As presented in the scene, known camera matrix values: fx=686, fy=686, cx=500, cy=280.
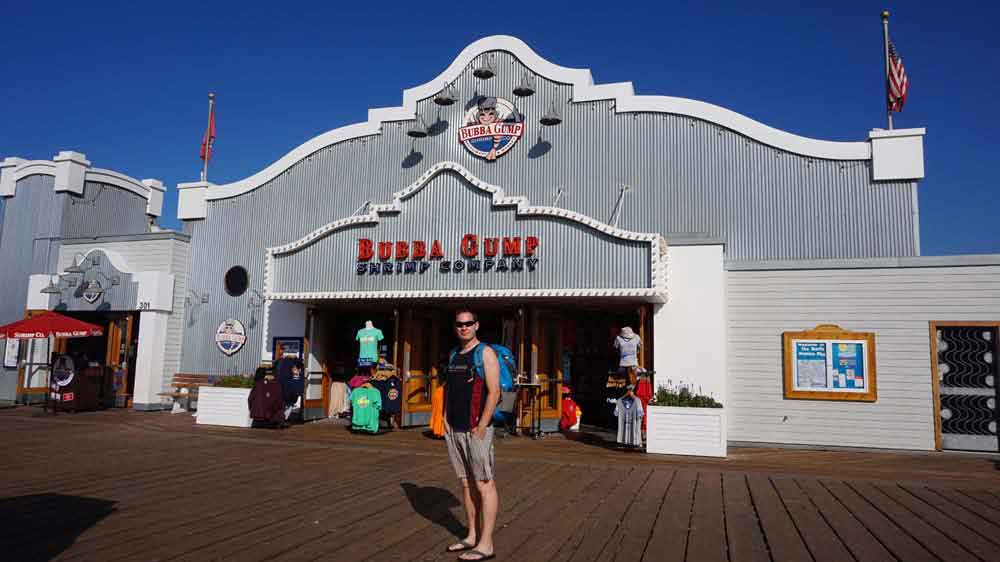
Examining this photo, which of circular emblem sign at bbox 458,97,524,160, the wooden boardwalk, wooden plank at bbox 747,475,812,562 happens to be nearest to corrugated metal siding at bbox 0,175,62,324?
the wooden boardwalk

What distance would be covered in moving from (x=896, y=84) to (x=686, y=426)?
27.3 ft

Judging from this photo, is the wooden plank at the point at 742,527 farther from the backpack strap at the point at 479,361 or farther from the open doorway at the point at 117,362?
the open doorway at the point at 117,362

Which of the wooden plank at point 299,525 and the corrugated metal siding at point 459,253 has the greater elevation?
the corrugated metal siding at point 459,253

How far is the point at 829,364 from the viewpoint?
41.0 ft

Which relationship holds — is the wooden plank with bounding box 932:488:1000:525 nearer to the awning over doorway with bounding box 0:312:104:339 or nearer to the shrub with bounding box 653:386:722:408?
the shrub with bounding box 653:386:722:408

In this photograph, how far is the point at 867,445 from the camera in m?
12.2

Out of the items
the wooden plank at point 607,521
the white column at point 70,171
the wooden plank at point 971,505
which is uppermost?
the white column at point 70,171

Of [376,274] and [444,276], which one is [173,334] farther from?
[444,276]

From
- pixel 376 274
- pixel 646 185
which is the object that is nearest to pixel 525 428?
pixel 376 274

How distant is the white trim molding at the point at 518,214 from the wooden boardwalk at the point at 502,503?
278 centimetres

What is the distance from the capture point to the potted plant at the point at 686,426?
10.8 meters

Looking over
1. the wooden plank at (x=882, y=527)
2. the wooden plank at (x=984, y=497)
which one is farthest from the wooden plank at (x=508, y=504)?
the wooden plank at (x=984, y=497)

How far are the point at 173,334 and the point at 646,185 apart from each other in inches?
486

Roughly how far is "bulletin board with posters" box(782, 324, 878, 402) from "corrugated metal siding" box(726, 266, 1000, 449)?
0.15 meters
